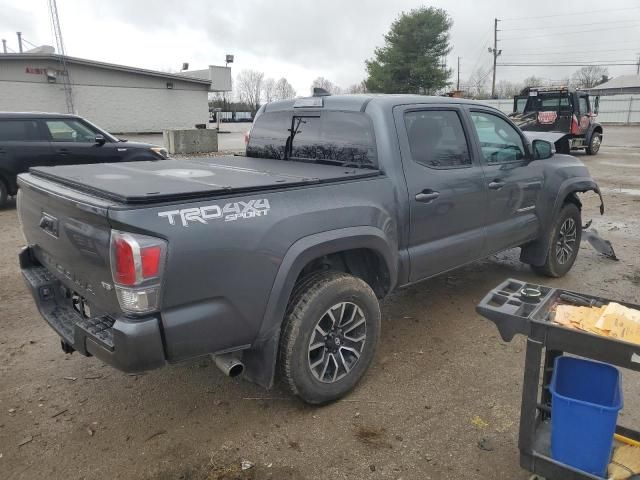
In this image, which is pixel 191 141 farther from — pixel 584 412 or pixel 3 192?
pixel 584 412

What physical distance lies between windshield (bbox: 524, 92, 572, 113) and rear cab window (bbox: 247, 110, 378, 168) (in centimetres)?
1744

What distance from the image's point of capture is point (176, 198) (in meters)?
2.35

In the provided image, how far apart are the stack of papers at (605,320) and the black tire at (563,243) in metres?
3.06

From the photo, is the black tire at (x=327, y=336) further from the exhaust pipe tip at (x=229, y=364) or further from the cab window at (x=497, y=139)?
the cab window at (x=497, y=139)

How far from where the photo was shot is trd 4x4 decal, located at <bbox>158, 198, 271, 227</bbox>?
231 cm

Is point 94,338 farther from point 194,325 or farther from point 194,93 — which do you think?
point 194,93

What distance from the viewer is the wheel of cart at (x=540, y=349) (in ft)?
6.66

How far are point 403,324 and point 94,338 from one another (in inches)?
104

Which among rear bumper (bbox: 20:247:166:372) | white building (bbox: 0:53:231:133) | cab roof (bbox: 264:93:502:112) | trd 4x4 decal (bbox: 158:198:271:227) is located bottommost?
rear bumper (bbox: 20:247:166:372)

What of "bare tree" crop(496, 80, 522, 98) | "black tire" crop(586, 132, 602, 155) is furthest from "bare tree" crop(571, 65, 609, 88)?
"black tire" crop(586, 132, 602, 155)

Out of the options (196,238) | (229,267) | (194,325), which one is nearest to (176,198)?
(196,238)

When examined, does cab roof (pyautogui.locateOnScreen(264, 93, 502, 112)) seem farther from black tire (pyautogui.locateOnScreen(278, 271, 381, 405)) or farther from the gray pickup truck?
black tire (pyautogui.locateOnScreen(278, 271, 381, 405))

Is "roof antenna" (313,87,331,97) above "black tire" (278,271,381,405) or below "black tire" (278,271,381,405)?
above

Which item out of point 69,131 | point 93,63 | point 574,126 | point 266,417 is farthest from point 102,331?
point 93,63
